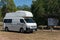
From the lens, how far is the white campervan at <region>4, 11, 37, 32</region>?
28703mm

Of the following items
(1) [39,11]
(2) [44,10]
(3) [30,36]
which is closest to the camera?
(3) [30,36]

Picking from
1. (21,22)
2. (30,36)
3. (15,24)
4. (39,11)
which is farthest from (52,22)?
(30,36)

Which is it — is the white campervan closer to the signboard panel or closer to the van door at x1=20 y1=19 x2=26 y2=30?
the van door at x1=20 y1=19 x2=26 y2=30

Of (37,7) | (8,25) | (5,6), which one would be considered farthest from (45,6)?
(5,6)

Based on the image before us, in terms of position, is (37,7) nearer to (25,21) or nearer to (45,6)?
(45,6)

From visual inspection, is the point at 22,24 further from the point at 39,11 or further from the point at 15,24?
the point at 39,11

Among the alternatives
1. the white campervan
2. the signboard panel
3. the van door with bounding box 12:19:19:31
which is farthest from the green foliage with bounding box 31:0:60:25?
the van door with bounding box 12:19:19:31

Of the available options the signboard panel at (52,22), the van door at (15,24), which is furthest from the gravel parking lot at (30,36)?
the signboard panel at (52,22)

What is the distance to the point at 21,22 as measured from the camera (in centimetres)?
2934

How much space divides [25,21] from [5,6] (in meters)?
44.9

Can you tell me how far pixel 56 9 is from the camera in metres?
36.1

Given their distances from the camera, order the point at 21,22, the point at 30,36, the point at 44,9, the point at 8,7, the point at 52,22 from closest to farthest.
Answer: the point at 30,36 → the point at 21,22 → the point at 52,22 → the point at 44,9 → the point at 8,7

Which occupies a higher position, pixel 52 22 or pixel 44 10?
pixel 44 10

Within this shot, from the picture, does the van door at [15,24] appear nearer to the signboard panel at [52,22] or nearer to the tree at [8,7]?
the signboard panel at [52,22]
